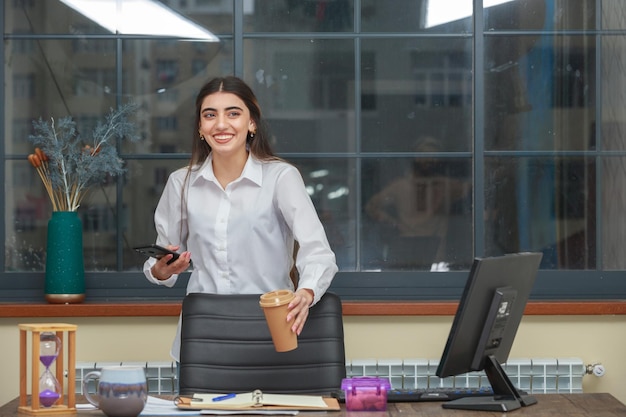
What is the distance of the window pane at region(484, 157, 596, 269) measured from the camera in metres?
3.99

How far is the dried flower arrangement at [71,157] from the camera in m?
3.71

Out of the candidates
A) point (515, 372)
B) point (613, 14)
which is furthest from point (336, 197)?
point (613, 14)

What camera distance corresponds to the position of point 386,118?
3.99 meters

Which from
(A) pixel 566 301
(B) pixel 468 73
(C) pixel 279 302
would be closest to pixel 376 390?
(C) pixel 279 302

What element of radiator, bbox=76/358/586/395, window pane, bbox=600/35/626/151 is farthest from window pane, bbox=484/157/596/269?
radiator, bbox=76/358/586/395

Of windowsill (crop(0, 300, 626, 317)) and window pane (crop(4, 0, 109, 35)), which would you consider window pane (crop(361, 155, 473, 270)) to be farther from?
window pane (crop(4, 0, 109, 35))

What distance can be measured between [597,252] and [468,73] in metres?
0.84

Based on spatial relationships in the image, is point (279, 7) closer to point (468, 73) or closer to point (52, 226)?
point (468, 73)

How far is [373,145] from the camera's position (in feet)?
13.1

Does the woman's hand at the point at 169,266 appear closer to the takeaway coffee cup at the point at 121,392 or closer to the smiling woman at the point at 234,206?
the smiling woman at the point at 234,206

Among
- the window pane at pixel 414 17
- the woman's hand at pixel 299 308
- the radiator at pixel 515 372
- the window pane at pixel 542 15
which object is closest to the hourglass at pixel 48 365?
the woman's hand at pixel 299 308

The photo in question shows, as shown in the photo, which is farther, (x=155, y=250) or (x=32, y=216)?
(x=32, y=216)

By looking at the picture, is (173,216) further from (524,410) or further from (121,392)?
(524,410)

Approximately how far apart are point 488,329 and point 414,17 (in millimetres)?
1921
